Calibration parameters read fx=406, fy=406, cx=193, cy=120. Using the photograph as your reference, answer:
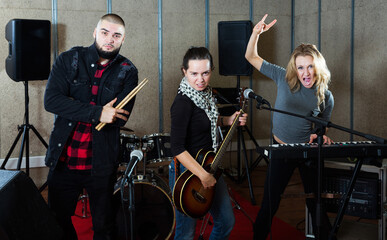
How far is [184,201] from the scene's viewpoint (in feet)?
6.97

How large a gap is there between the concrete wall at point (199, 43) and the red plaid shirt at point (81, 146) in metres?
2.58

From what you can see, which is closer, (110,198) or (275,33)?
(110,198)

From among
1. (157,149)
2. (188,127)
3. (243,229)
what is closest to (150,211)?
(157,149)

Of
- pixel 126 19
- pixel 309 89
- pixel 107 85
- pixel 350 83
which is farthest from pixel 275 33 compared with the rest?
pixel 107 85

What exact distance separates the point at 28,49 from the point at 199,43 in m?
2.14

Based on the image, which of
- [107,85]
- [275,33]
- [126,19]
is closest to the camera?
[107,85]

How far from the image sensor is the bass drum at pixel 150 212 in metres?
2.97

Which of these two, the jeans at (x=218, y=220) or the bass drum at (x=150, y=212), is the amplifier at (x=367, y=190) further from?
the bass drum at (x=150, y=212)

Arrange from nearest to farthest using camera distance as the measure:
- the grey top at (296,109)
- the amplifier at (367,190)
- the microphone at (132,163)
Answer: the microphone at (132,163)
the grey top at (296,109)
the amplifier at (367,190)

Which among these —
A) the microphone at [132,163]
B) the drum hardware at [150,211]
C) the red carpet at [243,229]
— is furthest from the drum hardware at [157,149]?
the microphone at [132,163]

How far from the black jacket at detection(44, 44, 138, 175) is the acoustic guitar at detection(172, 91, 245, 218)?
42 cm

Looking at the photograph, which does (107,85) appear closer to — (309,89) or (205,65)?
(205,65)

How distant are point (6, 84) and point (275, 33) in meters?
3.44

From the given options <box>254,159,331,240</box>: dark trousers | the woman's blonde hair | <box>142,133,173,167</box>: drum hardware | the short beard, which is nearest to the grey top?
the woman's blonde hair
